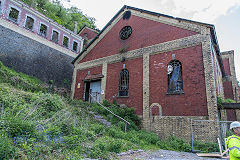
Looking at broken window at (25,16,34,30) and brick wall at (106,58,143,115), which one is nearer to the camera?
brick wall at (106,58,143,115)

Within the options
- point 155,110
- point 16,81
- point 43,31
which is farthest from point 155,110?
point 43,31

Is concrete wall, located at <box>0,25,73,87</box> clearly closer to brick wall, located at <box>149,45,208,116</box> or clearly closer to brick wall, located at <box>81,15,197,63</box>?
brick wall, located at <box>81,15,197,63</box>

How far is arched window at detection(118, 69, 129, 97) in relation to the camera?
13.8 metres

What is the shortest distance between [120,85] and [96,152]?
9111 mm

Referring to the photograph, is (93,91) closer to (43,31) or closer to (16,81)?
(16,81)

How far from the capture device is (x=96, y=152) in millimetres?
5223

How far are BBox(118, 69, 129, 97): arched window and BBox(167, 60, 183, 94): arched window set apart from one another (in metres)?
3.60

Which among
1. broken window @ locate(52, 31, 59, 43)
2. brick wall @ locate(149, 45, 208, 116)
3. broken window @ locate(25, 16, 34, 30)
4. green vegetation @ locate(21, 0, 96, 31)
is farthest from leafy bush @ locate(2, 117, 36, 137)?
green vegetation @ locate(21, 0, 96, 31)

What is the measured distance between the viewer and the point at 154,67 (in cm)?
1237

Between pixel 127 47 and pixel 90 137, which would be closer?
pixel 90 137

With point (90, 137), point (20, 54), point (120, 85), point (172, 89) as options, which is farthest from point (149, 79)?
point (20, 54)

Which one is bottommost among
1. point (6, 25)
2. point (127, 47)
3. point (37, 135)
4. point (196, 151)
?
point (196, 151)

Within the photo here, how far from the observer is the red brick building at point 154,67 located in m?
10.3

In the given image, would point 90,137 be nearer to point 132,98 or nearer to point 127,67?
point 132,98
